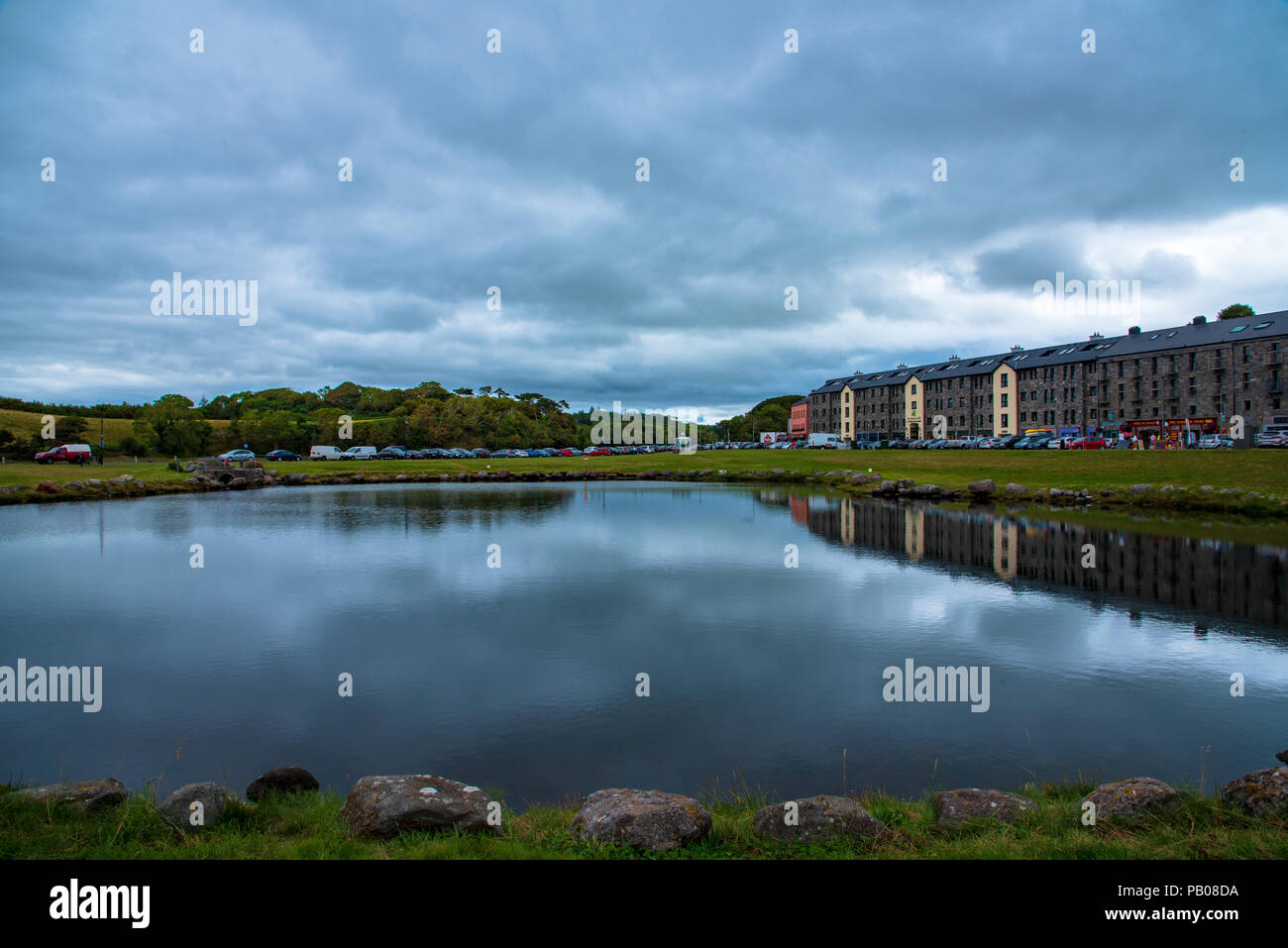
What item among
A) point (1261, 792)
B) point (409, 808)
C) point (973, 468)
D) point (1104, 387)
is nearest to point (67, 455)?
point (409, 808)

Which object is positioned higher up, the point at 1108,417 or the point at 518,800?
the point at 1108,417

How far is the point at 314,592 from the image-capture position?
19609 millimetres

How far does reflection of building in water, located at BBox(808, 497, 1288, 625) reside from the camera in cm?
1877

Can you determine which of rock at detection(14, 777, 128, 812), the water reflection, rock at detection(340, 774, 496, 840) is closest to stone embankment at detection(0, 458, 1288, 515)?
the water reflection

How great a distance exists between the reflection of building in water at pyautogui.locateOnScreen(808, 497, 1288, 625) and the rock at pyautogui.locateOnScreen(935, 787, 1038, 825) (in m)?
13.8

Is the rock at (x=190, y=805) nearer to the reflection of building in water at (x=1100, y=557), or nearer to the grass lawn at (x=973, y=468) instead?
the reflection of building in water at (x=1100, y=557)

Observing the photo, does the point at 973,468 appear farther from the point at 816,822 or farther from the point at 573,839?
the point at 573,839

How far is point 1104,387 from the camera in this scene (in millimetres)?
100062

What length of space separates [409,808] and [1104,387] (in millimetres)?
117096

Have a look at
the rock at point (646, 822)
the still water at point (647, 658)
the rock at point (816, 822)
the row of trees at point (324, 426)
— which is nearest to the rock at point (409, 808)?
the rock at point (646, 822)

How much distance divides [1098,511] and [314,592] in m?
39.1

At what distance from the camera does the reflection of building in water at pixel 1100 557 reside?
18.8 metres
